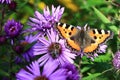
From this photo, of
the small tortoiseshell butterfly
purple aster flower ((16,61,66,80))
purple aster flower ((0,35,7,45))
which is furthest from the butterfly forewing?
purple aster flower ((0,35,7,45))

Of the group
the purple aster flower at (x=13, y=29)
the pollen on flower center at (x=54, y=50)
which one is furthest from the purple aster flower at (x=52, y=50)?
the purple aster flower at (x=13, y=29)

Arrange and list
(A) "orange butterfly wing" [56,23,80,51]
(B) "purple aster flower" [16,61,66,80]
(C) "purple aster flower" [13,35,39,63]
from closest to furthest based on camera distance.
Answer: (B) "purple aster flower" [16,61,66,80]
(A) "orange butterfly wing" [56,23,80,51]
(C) "purple aster flower" [13,35,39,63]

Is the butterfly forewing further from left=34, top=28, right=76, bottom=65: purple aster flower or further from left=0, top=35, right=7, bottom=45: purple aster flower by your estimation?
left=0, top=35, right=7, bottom=45: purple aster flower

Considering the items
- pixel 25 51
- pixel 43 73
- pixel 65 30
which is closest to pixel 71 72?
pixel 43 73

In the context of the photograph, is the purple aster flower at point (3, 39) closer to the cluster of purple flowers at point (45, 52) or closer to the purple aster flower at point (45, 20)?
the cluster of purple flowers at point (45, 52)

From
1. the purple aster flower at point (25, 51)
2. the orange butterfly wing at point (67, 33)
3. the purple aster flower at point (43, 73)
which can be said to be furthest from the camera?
the purple aster flower at point (25, 51)

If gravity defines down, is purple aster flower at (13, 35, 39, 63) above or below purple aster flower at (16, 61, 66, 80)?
above

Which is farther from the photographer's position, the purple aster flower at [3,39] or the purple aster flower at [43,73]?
the purple aster flower at [3,39]
